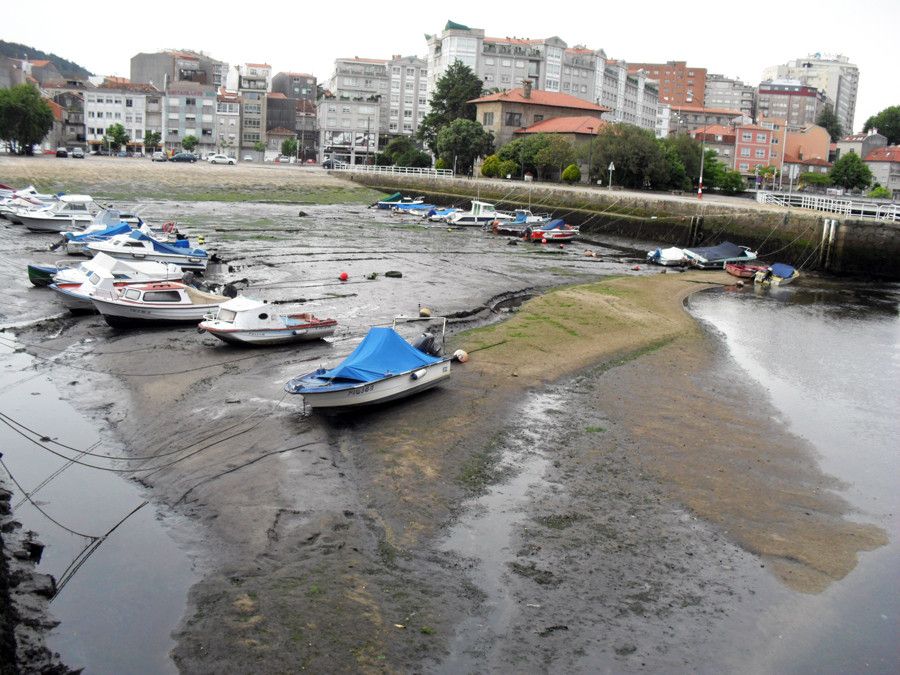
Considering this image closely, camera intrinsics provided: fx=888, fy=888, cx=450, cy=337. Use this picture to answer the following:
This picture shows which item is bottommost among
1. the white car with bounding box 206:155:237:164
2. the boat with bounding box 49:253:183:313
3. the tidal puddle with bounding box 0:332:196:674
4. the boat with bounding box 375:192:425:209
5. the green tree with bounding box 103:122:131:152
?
the tidal puddle with bounding box 0:332:196:674

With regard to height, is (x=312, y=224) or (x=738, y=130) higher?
(x=738, y=130)

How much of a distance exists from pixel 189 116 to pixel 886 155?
335 feet

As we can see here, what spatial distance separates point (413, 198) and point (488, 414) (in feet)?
221

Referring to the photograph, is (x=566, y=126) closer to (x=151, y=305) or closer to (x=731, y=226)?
(x=731, y=226)

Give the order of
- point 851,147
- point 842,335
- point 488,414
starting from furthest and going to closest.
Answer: point 851,147
point 842,335
point 488,414

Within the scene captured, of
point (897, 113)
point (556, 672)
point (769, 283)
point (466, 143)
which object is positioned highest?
point (897, 113)

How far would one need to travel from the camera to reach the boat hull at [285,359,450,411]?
17375 mm

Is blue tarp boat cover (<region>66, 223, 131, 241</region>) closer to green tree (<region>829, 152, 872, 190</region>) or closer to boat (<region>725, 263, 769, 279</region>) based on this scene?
boat (<region>725, 263, 769, 279</region>)

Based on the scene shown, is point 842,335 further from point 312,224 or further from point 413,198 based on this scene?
point 413,198

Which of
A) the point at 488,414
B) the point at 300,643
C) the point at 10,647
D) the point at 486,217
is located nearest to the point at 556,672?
the point at 300,643

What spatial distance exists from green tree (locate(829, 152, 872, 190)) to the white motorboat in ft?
297

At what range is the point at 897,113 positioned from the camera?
14900 cm

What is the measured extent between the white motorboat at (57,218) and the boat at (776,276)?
34.2 m

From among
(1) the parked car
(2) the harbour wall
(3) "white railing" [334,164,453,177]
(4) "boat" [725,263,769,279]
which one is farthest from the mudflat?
(1) the parked car
